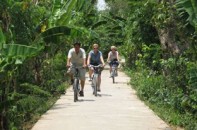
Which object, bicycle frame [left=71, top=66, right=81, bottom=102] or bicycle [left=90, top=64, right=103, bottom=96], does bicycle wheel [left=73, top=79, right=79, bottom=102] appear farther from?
bicycle [left=90, top=64, right=103, bottom=96]

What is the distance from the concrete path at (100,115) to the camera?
992cm

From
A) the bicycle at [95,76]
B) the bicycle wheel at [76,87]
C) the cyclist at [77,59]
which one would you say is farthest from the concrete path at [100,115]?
the cyclist at [77,59]

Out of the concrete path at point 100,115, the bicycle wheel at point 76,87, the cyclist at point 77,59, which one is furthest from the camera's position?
the cyclist at point 77,59

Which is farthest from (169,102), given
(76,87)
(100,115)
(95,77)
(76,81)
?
(95,77)

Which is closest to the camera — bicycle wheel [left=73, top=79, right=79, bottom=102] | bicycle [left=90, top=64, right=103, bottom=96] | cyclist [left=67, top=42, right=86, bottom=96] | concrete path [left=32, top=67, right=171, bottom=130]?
concrete path [left=32, top=67, right=171, bottom=130]

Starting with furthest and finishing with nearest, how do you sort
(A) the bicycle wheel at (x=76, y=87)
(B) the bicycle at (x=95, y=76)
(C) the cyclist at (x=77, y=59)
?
(B) the bicycle at (x=95, y=76)
(C) the cyclist at (x=77, y=59)
(A) the bicycle wheel at (x=76, y=87)

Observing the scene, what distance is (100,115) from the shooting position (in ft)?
37.6

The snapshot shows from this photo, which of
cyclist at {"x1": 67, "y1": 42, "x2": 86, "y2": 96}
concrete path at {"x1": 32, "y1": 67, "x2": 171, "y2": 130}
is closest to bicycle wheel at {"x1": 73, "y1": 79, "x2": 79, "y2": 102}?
concrete path at {"x1": 32, "y1": 67, "x2": 171, "y2": 130}

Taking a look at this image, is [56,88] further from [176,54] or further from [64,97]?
[176,54]

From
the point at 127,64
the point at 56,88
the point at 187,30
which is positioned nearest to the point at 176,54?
the point at 187,30

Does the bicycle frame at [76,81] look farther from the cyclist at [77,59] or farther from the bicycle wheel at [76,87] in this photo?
the cyclist at [77,59]

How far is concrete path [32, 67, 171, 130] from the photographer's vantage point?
32.6 ft

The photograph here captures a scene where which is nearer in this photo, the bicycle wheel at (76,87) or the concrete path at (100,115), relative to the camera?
the concrete path at (100,115)

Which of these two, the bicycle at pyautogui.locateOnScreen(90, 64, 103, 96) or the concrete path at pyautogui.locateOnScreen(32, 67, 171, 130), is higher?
the bicycle at pyautogui.locateOnScreen(90, 64, 103, 96)
